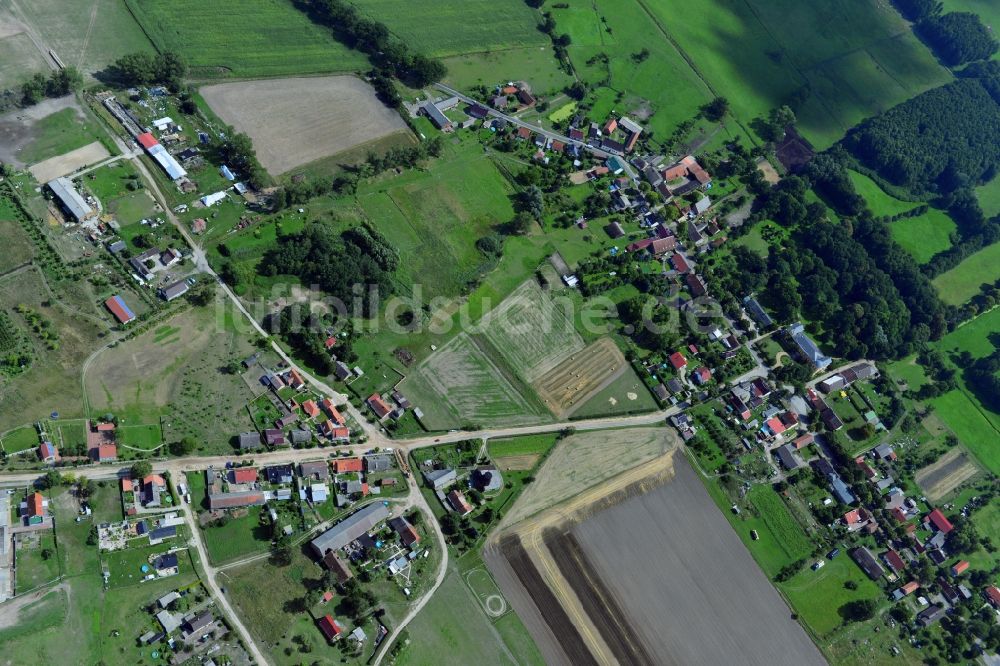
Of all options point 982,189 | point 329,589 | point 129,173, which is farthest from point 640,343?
point 982,189

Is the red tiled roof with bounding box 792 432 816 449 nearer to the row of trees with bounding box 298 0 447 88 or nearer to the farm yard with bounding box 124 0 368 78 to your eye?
the row of trees with bounding box 298 0 447 88

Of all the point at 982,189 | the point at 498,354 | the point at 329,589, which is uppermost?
the point at 498,354

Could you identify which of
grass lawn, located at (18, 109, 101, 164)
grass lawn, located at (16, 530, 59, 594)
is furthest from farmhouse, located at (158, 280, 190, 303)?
grass lawn, located at (16, 530, 59, 594)


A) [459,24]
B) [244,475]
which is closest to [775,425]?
[244,475]

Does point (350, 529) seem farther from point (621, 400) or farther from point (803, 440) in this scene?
point (803, 440)

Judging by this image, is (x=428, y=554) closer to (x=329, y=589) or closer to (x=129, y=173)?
(x=329, y=589)

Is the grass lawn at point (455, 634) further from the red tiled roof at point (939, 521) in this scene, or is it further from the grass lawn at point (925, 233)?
the grass lawn at point (925, 233)

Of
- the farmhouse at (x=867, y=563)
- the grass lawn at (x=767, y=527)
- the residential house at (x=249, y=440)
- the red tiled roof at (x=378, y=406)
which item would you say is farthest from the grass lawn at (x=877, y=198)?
the residential house at (x=249, y=440)
